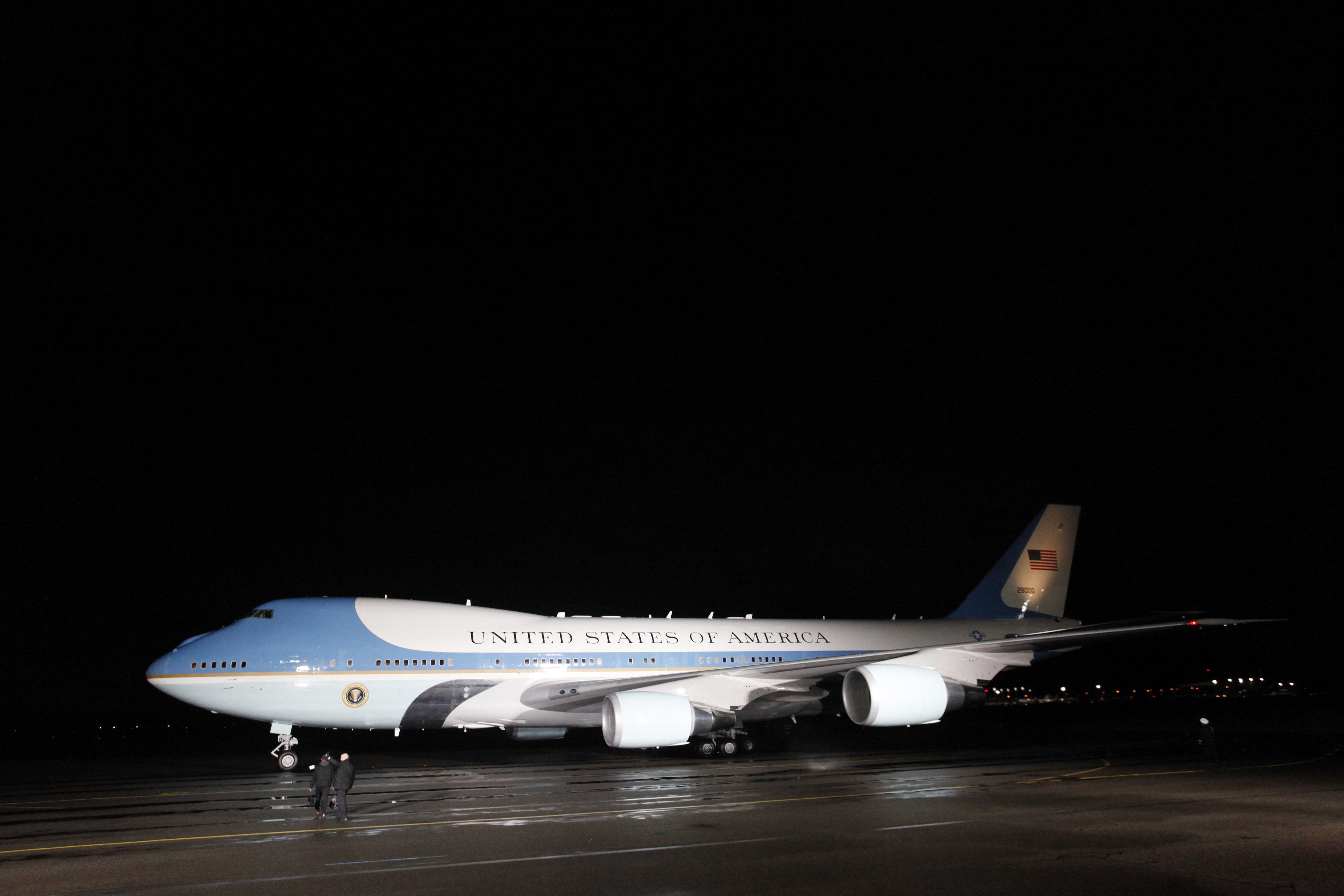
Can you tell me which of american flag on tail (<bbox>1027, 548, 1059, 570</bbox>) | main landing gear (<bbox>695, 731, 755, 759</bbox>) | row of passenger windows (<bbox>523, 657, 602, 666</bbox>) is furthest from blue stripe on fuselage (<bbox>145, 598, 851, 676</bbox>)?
american flag on tail (<bbox>1027, 548, 1059, 570</bbox>)

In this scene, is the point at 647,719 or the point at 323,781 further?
the point at 647,719

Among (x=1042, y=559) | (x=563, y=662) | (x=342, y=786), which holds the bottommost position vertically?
(x=342, y=786)

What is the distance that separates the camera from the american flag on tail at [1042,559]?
3092 centimetres

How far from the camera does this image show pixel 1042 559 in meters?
31.0

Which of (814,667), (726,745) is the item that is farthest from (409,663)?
(814,667)

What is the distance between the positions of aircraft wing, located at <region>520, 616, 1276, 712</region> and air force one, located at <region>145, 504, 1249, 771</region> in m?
0.05

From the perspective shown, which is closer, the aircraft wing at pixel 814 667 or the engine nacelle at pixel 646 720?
the engine nacelle at pixel 646 720

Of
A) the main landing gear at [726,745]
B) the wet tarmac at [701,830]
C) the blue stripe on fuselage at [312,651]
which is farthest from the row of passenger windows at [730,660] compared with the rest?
the wet tarmac at [701,830]

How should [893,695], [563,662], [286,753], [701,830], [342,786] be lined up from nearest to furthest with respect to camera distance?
[701,830] → [342,786] → [893,695] → [286,753] → [563,662]

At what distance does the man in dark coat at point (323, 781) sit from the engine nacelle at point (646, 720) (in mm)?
6640

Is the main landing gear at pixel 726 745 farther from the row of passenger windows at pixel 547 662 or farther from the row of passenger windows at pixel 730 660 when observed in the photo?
the row of passenger windows at pixel 547 662

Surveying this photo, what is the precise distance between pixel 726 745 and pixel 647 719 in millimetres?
4363

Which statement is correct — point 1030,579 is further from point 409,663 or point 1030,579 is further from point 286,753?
point 286,753

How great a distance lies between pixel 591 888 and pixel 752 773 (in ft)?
33.7
